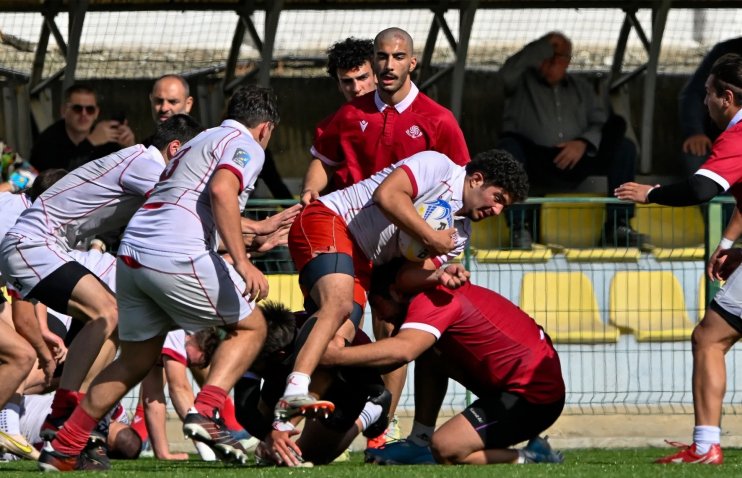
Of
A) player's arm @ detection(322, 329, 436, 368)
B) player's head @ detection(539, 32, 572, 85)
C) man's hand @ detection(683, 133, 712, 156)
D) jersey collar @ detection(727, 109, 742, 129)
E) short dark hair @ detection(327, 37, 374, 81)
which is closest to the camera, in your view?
player's arm @ detection(322, 329, 436, 368)

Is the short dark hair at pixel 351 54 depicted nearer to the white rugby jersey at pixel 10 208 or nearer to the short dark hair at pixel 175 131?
the short dark hair at pixel 175 131

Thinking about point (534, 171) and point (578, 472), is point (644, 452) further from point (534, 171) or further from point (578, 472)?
point (534, 171)

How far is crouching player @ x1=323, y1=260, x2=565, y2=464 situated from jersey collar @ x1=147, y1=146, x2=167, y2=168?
1281 millimetres

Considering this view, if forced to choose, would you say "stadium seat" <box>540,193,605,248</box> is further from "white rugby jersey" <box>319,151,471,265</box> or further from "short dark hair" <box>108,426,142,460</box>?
"short dark hair" <box>108,426,142,460</box>

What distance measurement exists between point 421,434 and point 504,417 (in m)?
0.60

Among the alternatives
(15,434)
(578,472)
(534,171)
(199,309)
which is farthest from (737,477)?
(534,171)

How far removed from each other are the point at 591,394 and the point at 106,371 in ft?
16.0

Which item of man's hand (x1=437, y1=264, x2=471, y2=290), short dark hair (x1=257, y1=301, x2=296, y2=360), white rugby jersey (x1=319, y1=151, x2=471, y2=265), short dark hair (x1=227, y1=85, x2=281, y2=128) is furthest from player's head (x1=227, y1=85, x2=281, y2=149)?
man's hand (x1=437, y1=264, x2=471, y2=290)

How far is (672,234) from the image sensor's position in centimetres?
1115

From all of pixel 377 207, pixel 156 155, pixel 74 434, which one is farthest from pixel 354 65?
pixel 74 434

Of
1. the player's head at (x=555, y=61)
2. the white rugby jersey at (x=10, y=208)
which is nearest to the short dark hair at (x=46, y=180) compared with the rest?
the white rugby jersey at (x=10, y=208)

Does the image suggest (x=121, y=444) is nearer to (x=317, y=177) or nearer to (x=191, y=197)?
(x=317, y=177)

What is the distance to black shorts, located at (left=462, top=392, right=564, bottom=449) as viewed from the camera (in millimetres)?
7582

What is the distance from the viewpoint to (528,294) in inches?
434
